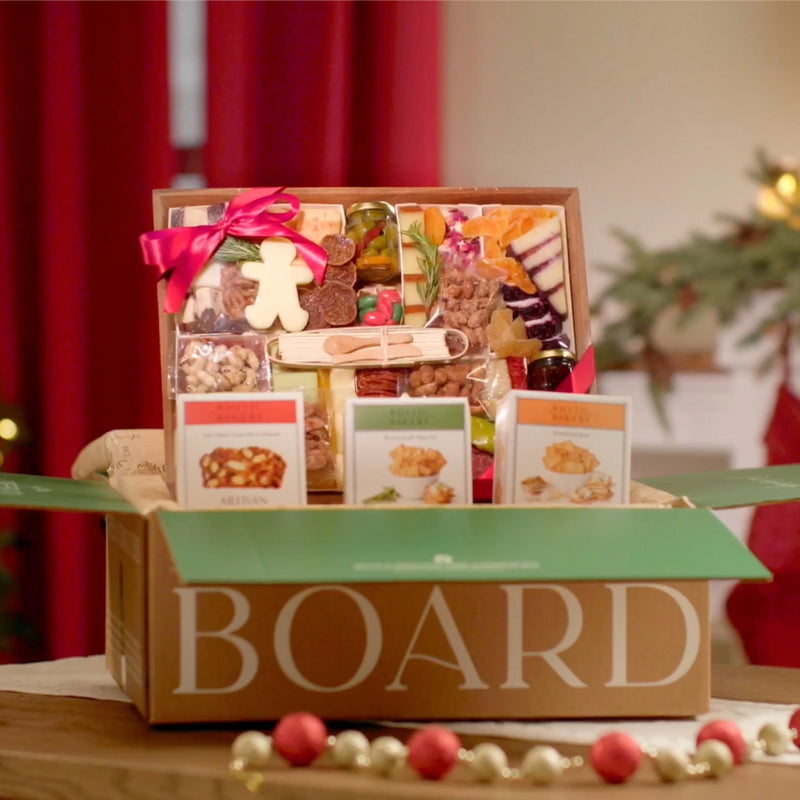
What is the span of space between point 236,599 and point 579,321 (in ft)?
2.26

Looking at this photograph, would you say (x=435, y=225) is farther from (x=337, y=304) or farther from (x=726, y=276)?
(x=726, y=276)

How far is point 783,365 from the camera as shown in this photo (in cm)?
252

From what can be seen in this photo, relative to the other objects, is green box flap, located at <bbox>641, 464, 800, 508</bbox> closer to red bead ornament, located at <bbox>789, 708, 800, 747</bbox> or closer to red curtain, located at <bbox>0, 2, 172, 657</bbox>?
red bead ornament, located at <bbox>789, 708, 800, 747</bbox>

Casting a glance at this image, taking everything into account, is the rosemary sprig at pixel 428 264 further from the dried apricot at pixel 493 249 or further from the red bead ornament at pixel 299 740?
the red bead ornament at pixel 299 740

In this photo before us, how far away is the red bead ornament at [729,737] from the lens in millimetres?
1012

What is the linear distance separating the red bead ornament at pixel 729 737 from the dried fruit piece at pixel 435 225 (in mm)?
778

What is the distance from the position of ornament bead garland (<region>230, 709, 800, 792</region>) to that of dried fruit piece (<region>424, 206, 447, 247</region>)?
0.77 metres

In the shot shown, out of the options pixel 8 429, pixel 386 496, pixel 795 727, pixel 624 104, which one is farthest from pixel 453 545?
pixel 624 104

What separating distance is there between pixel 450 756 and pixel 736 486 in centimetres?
54

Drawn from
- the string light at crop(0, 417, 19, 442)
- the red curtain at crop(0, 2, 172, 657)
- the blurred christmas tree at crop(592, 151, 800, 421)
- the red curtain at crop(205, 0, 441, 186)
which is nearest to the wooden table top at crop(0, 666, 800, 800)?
the string light at crop(0, 417, 19, 442)

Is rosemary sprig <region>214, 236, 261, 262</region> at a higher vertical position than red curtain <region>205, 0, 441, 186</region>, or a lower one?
lower

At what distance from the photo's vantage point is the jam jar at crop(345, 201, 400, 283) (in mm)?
1554

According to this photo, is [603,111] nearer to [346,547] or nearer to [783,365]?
[783,365]

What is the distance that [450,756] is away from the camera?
0.95 metres
